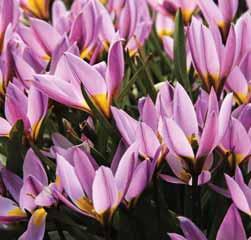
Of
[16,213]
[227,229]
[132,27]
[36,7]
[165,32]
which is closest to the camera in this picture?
[227,229]

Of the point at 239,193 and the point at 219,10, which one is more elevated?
the point at 219,10

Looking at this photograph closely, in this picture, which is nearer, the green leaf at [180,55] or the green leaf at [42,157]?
the green leaf at [42,157]

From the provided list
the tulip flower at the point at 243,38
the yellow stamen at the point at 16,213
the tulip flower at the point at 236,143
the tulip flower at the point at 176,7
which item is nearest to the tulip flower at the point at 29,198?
the yellow stamen at the point at 16,213

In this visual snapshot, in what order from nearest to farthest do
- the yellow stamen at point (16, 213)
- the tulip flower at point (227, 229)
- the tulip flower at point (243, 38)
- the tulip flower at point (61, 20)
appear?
the tulip flower at point (227, 229) → the yellow stamen at point (16, 213) → the tulip flower at point (243, 38) → the tulip flower at point (61, 20)

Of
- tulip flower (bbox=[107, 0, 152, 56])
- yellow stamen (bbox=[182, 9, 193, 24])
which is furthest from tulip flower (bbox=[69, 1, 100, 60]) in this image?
yellow stamen (bbox=[182, 9, 193, 24])

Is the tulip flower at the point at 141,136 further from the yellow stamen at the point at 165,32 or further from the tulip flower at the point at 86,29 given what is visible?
the yellow stamen at the point at 165,32

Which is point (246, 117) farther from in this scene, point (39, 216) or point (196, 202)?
point (39, 216)

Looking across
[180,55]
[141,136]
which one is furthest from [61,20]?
[141,136]
